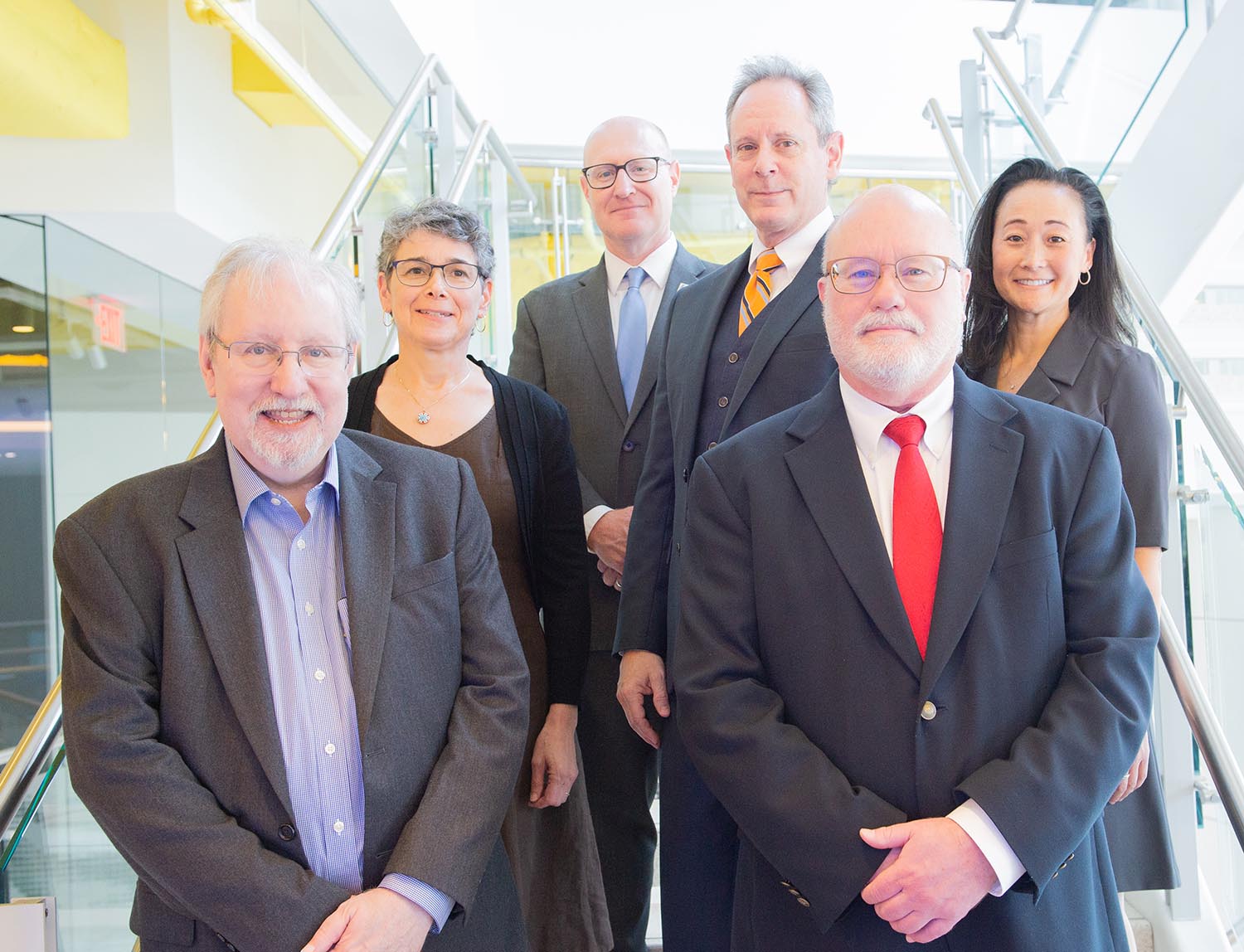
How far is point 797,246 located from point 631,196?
74 centimetres

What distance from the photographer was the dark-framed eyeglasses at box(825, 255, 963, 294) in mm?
1774

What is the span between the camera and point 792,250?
2.35 metres

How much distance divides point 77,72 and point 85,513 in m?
3.69

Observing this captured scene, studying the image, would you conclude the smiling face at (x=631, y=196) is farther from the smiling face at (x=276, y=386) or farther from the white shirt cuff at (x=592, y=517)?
Answer: the smiling face at (x=276, y=386)

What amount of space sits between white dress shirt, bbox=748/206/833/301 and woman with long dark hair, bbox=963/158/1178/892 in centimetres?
36

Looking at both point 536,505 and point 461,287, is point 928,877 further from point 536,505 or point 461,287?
point 461,287

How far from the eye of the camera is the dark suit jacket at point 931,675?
1546mm

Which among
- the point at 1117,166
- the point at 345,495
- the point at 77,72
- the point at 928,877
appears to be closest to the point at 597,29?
the point at 77,72

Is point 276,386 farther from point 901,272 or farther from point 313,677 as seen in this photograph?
point 901,272

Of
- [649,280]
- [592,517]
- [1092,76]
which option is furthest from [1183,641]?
[1092,76]

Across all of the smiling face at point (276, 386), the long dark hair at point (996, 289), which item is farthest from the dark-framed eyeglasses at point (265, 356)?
the long dark hair at point (996, 289)

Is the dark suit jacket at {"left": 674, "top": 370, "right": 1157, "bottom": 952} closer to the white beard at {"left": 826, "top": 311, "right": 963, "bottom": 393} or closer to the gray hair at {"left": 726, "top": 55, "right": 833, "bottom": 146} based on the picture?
the white beard at {"left": 826, "top": 311, "right": 963, "bottom": 393}

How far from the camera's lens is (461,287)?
2.41m

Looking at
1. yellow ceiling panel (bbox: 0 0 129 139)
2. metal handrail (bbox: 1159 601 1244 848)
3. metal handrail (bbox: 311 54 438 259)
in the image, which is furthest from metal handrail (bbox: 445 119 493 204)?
metal handrail (bbox: 1159 601 1244 848)
